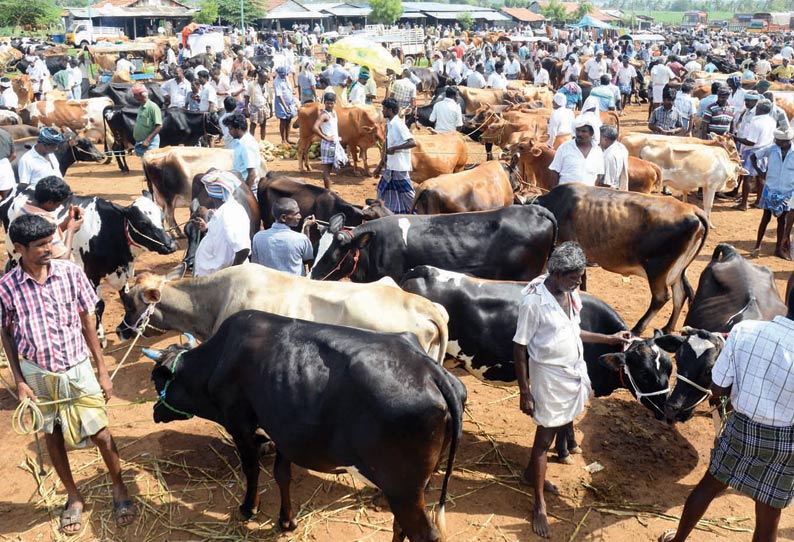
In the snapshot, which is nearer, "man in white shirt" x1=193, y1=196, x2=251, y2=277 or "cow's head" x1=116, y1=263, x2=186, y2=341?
"cow's head" x1=116, y1=263, x2=186, y2=341

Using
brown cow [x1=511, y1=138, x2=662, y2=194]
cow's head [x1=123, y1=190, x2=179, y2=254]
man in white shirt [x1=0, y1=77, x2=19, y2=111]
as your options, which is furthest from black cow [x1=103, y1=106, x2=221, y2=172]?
cow's head [x1=123, y1=190, x2=179, y2=254]

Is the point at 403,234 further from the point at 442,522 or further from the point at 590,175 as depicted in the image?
the point at 442,522

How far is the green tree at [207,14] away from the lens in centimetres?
5053

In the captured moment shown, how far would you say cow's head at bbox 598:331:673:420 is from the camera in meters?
4.78

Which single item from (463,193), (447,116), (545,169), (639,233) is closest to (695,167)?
(545,169)

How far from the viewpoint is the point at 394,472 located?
151 inches

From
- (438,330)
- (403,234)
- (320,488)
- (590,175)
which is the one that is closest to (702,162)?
(590,175)

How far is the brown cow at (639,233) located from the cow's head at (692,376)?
2784mm

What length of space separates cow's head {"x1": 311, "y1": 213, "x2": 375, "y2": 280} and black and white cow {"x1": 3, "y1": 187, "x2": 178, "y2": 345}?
186 cm

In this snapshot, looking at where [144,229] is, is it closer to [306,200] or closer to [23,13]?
[306,200]

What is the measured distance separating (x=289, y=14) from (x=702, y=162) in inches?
2082

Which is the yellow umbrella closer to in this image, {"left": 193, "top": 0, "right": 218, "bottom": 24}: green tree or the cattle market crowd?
the cattle market crowd

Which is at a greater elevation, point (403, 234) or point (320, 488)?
point (403, 234)

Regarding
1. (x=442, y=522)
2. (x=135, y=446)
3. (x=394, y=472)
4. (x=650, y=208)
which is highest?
(x=650, y=208)
